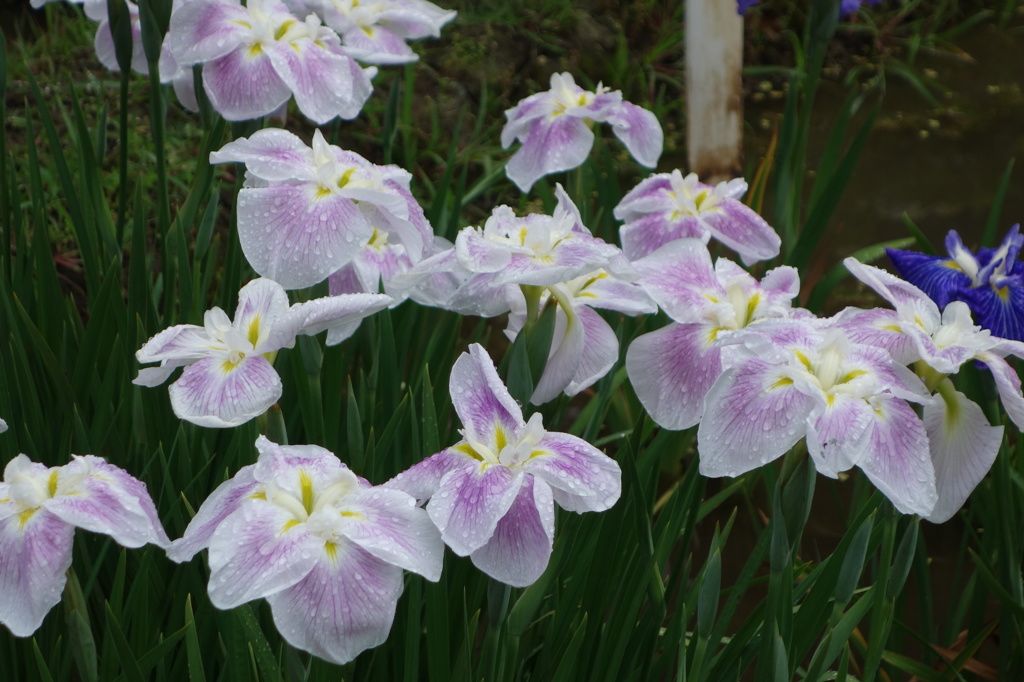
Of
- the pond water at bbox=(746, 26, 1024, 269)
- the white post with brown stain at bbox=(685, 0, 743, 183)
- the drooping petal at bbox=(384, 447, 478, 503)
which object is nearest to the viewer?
the drooping petal at bbox=(384, 447, 478, 503)

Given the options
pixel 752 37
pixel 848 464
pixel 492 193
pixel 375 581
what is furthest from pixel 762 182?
pixel 752 37

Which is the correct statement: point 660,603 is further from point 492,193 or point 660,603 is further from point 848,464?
point 492,193

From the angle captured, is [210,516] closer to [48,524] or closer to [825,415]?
[48,524]

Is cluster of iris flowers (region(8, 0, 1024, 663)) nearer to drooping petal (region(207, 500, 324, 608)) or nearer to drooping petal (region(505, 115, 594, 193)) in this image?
drooping petal (region(207, 500, 324, 608))

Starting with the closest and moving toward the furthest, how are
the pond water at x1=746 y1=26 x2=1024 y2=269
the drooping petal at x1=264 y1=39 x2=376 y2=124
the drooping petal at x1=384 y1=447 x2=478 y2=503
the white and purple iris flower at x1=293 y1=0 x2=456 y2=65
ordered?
the drooping petal at x1=384 y1=447 x2=478 y2=503
the drooping petal at x1=264 y1=39 x2=376 y2=124
the white and purple iris flower at x1=293 y1=0 x2=456 y2=65
the pond water at x1=746 y1=26 x2=1024 y2=269

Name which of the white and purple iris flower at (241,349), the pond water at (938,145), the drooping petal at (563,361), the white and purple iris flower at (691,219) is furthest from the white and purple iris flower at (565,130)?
the pond water at (938,145)

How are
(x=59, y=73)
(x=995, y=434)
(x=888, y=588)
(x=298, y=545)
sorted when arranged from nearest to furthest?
(x=298, y=545)
(x=995, y=434)
(x=888, y=588)
(x=59, y=73)

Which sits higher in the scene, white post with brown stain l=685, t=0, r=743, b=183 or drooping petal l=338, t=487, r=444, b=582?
drooping petal l=338, t=487, r=444, b=582

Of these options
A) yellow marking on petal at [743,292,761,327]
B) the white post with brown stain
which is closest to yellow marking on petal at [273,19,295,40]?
yellow marking on petal at [743,292,761,327]
